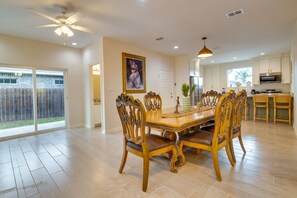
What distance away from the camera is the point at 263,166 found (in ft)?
7.15

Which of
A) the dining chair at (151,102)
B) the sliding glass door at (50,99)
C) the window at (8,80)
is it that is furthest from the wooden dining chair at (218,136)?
the window at (8,80)

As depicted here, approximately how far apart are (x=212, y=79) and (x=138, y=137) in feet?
27.1

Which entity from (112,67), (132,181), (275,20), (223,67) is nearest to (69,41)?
(112,67)

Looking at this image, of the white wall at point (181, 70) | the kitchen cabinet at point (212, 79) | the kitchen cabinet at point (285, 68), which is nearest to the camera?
the kitchen cabinet at point (285, 68)

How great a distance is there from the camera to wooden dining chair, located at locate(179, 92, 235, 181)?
1827mm

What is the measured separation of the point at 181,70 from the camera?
21.6ft

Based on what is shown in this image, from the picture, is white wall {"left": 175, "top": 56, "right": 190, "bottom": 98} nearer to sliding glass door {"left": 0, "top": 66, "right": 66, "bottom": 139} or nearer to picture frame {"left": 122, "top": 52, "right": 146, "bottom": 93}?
picture frame {"left": 122, "top": 52, "right": 146, "bottom": 93}

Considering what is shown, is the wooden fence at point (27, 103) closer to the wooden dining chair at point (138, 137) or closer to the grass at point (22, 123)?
the grass at point (22, 123)

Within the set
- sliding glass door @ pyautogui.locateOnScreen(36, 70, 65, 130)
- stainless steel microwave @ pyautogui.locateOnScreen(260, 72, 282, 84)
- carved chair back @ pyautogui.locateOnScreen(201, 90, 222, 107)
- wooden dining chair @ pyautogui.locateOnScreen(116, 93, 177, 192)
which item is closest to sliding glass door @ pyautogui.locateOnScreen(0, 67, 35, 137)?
sliding glass door @ pyautogui.locateOnScreen(36, 70, 65, 130)

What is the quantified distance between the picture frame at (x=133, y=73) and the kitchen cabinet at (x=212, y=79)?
5306mm

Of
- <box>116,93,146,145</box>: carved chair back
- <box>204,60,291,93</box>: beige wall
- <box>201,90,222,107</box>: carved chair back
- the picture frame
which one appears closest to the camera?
<box>116,93,146,145</box>: carved chair back

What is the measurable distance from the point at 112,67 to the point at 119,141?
6.85 ft

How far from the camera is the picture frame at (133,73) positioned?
4.63 metres

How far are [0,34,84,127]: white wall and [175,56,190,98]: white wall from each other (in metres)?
3.93
